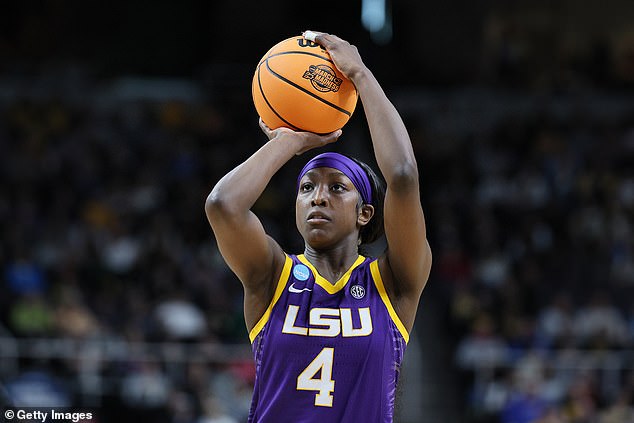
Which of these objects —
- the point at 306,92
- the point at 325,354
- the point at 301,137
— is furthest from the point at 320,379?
the point at 306,92

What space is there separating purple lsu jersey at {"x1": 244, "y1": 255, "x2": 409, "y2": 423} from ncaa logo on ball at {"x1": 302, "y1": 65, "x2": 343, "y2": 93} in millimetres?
763

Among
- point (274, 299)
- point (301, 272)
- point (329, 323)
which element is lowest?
point (329, 323)

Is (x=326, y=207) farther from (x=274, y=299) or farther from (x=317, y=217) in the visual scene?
(x=274, y=299)

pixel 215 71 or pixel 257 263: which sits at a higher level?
pixel 215 71

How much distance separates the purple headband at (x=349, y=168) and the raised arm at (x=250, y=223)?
3.4 inches

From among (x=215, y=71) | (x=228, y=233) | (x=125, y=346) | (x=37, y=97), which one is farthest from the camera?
(x=215, y=71)

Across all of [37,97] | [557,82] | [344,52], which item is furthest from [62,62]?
[344,52]

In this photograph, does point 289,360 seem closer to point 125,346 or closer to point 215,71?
point 125,346

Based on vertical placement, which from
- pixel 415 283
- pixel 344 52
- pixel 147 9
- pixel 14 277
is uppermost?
pixel 147 9

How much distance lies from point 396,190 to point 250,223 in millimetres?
536

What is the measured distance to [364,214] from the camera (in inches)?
157

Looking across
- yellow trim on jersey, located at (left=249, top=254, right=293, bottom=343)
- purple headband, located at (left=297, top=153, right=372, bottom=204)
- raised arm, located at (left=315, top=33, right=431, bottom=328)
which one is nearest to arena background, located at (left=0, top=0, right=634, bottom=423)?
yellow trim on jersey, located at (left=249, top=254, right=293, bottom=343)

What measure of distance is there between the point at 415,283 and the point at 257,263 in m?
0.60

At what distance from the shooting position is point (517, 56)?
66.4ft
